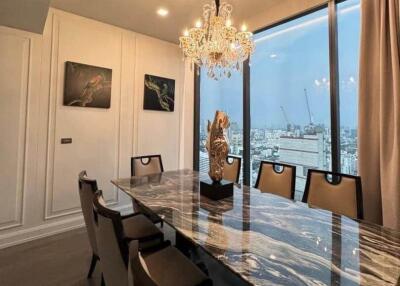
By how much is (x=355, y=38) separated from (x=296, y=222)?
2.13 meters

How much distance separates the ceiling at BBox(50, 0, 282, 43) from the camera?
9.50 ft

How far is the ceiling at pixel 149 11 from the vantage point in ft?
9.50

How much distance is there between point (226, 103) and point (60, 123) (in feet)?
8.15

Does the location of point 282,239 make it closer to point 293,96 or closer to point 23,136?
point 293,96

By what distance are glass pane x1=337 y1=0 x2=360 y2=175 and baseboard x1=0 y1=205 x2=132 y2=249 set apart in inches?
134

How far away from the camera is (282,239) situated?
1213 mm

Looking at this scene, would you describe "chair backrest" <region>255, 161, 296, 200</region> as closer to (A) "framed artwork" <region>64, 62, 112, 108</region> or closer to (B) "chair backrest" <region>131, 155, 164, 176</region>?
(B) "chair backrest" <region>131, 155, 164, 176</region>

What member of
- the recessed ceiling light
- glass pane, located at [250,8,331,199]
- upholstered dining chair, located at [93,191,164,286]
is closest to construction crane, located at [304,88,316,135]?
glass pane, located at [250,8,331,199]

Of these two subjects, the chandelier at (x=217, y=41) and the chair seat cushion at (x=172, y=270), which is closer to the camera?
the chair seat cushion at (x=172, y=270)

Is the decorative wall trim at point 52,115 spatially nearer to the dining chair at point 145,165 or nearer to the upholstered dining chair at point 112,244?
the dining chair at point 145,165

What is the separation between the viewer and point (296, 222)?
143 cm

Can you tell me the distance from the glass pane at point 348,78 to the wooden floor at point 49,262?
9.02 feet

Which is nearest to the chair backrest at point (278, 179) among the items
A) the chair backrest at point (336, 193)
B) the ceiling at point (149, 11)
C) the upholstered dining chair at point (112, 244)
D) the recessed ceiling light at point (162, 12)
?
Result: the chair backrest at point (336, 193)

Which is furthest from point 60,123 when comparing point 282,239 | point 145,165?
point 282,239
